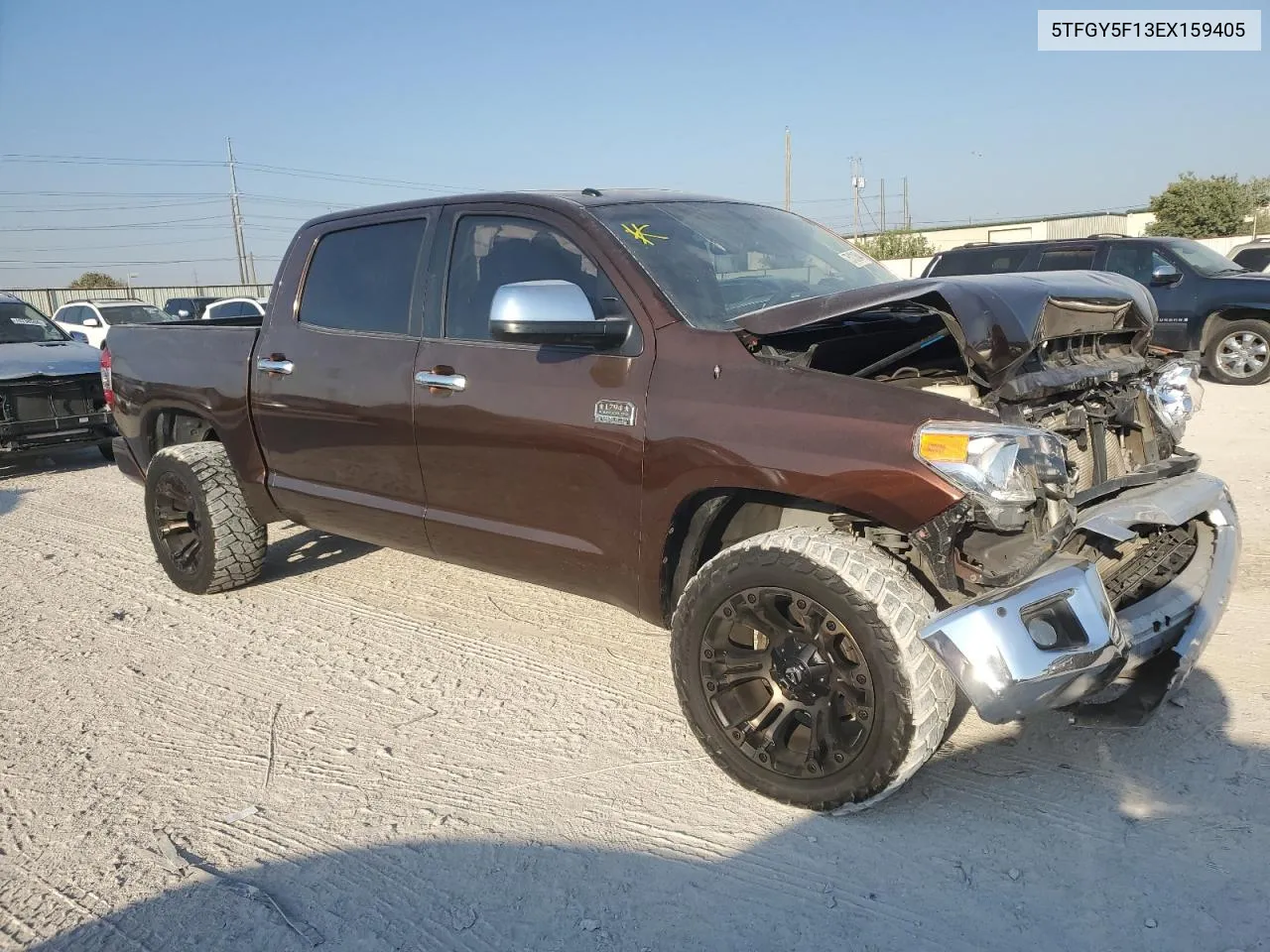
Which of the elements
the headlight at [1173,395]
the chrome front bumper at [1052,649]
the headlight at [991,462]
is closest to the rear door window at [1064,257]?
the headlight at [1173,395]

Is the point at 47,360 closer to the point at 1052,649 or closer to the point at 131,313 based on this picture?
the point at 1052,649

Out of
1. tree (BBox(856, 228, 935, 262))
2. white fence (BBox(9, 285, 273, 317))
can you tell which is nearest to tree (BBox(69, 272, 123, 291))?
white fence (BBox(9, 285, 273, 317))

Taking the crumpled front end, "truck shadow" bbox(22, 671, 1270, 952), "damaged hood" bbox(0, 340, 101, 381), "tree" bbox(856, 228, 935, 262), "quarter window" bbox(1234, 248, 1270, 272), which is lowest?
"truck shadow" bbox(22, 671, 1270, 952)

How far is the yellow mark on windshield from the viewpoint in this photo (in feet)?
11.6

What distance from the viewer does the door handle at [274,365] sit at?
446 cm

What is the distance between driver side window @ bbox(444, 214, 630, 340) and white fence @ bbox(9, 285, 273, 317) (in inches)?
1175

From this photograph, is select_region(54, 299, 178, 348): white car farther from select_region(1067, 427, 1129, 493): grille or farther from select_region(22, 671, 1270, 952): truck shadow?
select_region(1067, 427, 1129, 493): grille

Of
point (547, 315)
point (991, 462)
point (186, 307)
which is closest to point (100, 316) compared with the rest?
point (186, 307)

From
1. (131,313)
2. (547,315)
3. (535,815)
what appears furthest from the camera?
(131,313)

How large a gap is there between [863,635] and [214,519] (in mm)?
3592

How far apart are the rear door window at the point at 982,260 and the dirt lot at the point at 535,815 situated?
25.6 feet

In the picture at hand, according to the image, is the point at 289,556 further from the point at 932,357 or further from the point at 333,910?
the point at 932,357

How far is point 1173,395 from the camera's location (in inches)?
→ 140

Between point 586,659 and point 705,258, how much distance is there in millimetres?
1777
